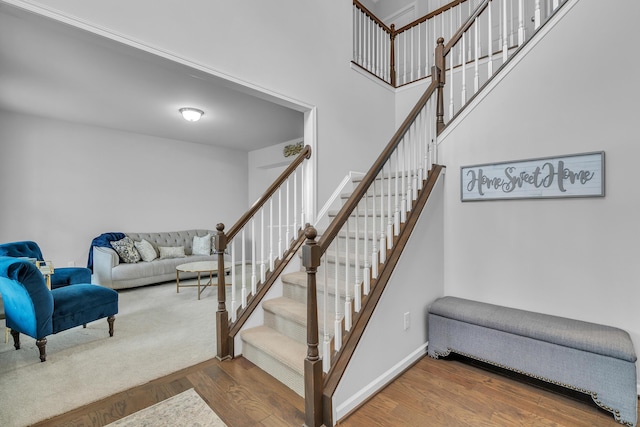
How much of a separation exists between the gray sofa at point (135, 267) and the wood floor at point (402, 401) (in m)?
3.19

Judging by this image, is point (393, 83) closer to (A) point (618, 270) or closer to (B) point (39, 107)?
(A) point (618, 270)

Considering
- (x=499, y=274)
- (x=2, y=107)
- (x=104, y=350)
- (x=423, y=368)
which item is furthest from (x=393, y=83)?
(x=2, y=107)

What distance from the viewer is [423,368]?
90.9 inches

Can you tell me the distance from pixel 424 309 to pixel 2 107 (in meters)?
6.31

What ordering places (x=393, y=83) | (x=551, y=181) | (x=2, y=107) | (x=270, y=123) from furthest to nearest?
(x=270, y=123) < (x=393, y=83) < (x=2, y=107) < (x=551, y=181)

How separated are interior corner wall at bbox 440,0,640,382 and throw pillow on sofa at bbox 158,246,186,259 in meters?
4.79

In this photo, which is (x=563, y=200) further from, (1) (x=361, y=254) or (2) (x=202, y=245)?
(2) (x=202, y=245)

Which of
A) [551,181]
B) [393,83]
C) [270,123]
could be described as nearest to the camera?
[551,181]

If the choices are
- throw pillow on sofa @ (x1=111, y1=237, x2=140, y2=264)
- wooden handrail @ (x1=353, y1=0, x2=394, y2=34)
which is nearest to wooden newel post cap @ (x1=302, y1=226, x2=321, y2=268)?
wooden handrail @ (x1=353, y1=0, x2=394, y2=34)

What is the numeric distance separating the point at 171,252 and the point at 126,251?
29.6 inches

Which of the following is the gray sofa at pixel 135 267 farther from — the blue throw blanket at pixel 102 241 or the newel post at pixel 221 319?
the newel post at pixel 221 319

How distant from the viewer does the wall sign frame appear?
2119 millimetres

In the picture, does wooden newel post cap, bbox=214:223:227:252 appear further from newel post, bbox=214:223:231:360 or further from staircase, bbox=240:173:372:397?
staircase, bbox=240:173:372:397

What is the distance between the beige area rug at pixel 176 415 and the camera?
168 cm
